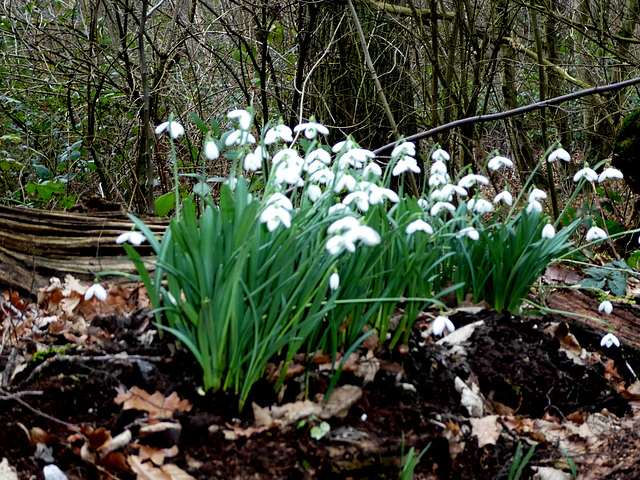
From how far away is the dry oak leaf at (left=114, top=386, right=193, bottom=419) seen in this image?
1546mm

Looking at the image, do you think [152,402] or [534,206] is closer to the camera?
[152,402]

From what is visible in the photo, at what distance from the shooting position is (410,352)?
79.0 inches

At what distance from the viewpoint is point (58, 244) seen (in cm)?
280

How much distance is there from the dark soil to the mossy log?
775 mm

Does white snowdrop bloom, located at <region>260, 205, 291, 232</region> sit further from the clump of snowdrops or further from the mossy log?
the mossy log

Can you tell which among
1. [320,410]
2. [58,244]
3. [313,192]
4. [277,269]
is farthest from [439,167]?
[58,244]

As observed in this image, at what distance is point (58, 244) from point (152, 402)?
1.53m

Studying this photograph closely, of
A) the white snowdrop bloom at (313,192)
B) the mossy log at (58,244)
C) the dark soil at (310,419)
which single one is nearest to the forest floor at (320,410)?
the dark soil at (310,419)

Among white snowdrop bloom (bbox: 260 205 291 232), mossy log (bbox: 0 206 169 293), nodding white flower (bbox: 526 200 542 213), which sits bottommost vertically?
mossy log (bbox: 0 206 169 293)

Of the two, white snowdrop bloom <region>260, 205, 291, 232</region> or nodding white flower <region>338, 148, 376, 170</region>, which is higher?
nodding white flower <region>338, 148, 376, 170</region>

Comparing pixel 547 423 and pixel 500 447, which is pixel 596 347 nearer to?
pixel 547 423

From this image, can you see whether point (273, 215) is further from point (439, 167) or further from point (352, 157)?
point (439, 167)

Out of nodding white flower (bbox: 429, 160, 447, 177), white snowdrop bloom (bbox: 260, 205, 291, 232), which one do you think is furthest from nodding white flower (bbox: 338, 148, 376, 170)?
white snowdrop bloom (bbox: 260, 205, 291, 232)

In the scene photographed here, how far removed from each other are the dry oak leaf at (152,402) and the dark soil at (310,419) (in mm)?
22
